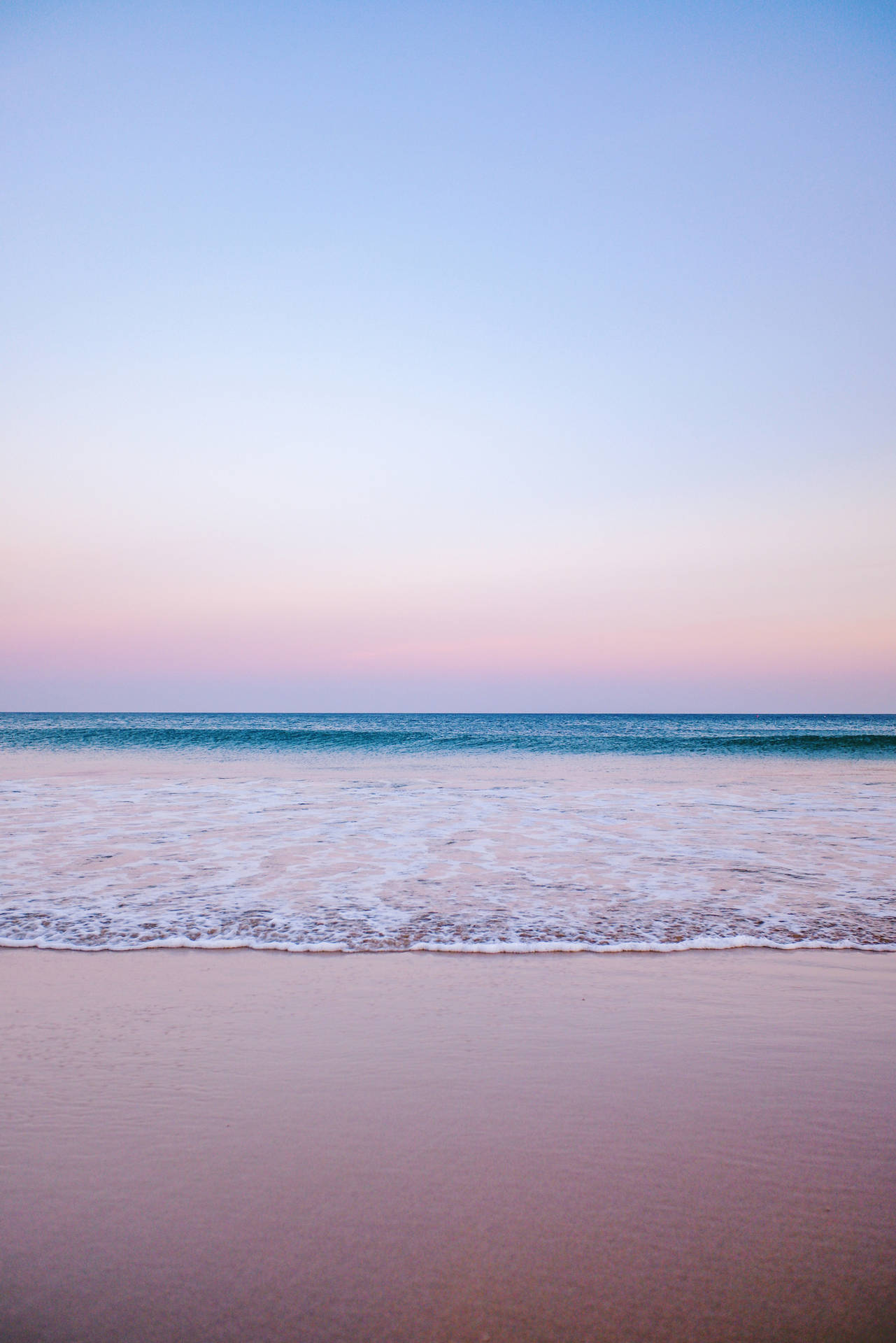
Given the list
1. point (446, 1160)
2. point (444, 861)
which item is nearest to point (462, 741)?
point (444, 861)

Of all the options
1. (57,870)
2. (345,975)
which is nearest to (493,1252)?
(345,975)

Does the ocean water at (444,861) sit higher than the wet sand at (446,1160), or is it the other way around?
the wet sand at (446,1160)

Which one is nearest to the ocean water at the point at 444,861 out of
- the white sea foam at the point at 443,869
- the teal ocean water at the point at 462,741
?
the white sea foam at the point at 443,869

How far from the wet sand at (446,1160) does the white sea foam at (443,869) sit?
3.11 ft

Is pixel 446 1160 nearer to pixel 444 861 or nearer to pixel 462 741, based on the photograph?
pixel 444 861

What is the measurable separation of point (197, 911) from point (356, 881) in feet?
4.96

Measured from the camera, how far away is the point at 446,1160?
8.41 ft

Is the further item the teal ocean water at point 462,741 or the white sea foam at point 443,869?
the teal ocean water at point 462,741

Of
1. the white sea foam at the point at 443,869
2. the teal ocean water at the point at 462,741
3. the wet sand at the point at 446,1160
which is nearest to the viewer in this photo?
the wet sand at the point at 446,1160

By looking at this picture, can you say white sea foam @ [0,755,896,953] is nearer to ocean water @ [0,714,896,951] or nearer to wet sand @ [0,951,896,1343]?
ocean water @ [0,714,896,951]

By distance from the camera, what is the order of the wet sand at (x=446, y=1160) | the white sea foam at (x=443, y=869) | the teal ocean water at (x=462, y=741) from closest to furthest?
the wet sand at (x=446, y=1160), the white sea foam at (x=443, y=869), the teal ocean water at (x=462, y=741)

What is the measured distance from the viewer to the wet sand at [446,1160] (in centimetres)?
194

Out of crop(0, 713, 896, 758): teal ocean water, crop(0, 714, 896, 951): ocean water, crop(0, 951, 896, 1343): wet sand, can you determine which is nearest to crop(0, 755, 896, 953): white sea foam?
crop(0, 714, 896, 951): ocean water

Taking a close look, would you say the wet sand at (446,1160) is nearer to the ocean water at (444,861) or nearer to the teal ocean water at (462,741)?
the ocean water at (444,861)
